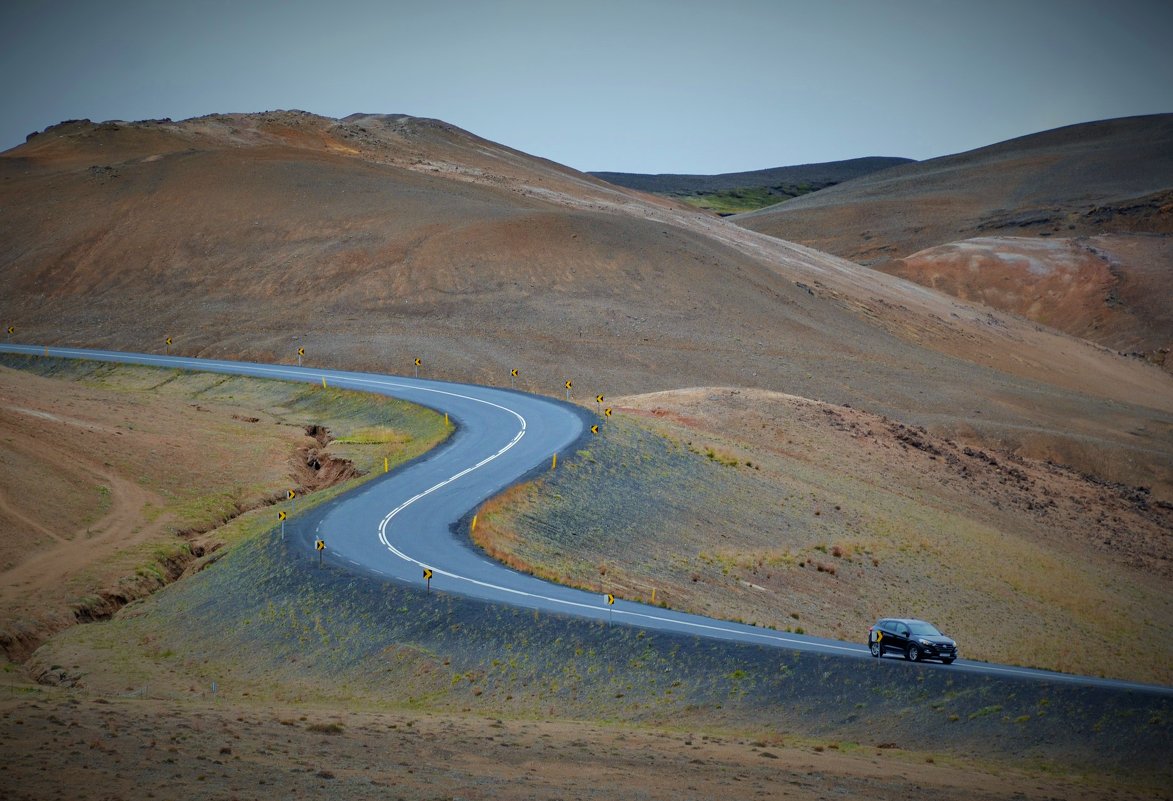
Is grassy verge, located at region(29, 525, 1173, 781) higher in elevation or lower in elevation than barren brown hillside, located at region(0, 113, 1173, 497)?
lower

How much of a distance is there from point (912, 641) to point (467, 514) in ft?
47.6

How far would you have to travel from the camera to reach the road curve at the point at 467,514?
78.9 ft

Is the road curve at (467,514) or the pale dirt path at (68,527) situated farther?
the pale dirt path at (68,527)

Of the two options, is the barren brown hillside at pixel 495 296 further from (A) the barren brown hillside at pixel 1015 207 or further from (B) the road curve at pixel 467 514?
(A) the barren brown hillside at pixel 1015 207

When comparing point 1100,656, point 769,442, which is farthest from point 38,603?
point 769,442

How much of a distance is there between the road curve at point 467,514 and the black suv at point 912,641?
44cm

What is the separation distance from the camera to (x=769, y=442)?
49750 mm

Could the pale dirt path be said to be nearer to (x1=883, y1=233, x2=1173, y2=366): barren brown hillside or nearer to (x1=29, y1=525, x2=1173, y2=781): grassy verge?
(x1=29, y1=525, x2=1173, y2=781): grassy verge

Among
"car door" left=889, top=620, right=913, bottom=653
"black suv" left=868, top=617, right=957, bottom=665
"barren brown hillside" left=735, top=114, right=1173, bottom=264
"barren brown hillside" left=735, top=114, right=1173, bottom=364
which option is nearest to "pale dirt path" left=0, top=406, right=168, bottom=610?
"black suv" left=868, top=617, right=957, bottom=665

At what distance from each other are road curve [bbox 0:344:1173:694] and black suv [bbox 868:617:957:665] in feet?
1.45

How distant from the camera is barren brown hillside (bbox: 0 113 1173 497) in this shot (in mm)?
68562

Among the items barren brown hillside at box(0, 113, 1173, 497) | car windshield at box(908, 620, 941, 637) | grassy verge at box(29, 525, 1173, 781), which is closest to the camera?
grassy verge at box(29, 525, 1173, 781)

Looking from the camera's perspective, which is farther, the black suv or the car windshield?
the car windshield

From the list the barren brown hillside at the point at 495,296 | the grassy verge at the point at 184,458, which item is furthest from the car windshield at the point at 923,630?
the barren brown hillside at the point at 495,296
